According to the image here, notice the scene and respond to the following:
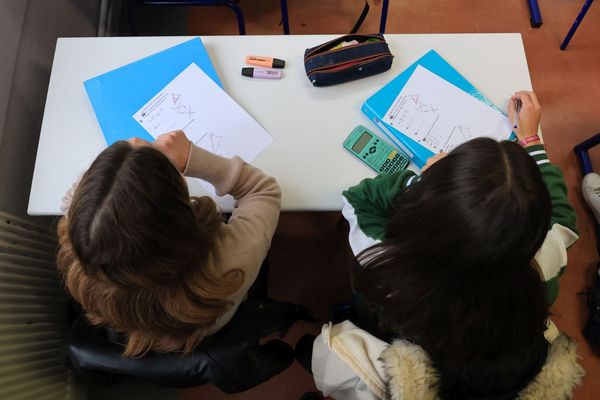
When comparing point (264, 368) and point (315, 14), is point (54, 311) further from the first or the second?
point (315, 14)

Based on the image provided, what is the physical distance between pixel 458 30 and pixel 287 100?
1365 mm

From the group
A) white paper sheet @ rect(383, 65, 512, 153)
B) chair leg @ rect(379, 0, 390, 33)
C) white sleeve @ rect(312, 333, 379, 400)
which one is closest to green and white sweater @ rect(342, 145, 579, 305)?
white paper sheet @ rect(383, 65, 512, 153)

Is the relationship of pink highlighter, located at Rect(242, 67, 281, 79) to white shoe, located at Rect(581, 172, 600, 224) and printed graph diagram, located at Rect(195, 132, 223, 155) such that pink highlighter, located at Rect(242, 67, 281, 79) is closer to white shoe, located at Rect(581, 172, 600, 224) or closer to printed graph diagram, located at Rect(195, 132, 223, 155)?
printed graph diagram, located at Rect(195, 132, 223, 155)

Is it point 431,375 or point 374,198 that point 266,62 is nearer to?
point 374,198

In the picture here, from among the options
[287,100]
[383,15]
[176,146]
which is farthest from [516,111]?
A: [383,15]

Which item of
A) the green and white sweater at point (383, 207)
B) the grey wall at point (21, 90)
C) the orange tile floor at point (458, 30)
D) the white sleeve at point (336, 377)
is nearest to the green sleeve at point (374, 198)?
the green and white sweater at point (383, 207)

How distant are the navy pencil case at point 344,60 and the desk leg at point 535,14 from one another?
1368 millimetres

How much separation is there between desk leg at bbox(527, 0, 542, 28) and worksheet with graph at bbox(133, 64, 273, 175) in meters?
1.66

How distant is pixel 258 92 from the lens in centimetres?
110

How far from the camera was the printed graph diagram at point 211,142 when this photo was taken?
1023 millimetres

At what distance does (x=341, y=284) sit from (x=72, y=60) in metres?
1.10

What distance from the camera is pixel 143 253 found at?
2.10 feet

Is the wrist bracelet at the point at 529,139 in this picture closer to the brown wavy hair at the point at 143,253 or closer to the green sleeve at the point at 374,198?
the green sleeve at the point at 374,198

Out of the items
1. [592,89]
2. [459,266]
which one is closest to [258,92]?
[459,266]
